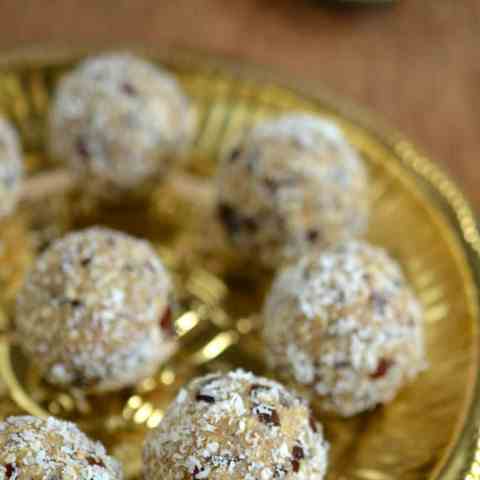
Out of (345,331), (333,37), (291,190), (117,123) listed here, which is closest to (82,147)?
(117,123)

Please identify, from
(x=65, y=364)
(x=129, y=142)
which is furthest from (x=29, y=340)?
(x=129, y=142)

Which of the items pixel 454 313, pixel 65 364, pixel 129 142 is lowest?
pixel 65 364

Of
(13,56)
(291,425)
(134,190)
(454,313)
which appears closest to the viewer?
(291,425)

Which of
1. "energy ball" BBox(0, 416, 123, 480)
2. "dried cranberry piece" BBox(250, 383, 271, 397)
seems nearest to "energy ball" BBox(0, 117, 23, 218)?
"energy ball" BBox(0, 416, 123, 480)

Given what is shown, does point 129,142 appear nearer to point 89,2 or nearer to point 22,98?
point 22,98

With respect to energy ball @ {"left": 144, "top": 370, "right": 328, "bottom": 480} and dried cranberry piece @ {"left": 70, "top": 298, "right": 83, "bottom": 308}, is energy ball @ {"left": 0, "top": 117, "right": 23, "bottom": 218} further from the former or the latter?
energy ball @ {"left": 144, "top": 370, "right": 328, "bottom": 480}

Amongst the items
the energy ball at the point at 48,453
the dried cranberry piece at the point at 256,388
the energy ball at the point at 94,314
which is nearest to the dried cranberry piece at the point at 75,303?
the energy ball at the point at 94,314

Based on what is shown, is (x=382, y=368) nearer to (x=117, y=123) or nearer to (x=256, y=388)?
A: (x=256, y=388)

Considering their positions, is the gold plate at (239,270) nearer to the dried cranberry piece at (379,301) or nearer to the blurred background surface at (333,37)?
the dried cranberry piece at (379,301)
